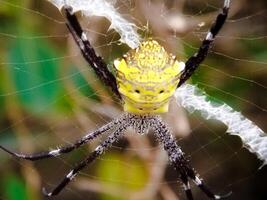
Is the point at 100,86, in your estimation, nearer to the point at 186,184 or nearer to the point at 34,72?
the point at 34,72

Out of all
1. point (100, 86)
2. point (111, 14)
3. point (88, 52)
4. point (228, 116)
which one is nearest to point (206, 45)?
point (88, 52)

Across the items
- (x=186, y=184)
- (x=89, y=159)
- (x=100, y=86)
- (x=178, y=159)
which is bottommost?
(x=186, y=184)

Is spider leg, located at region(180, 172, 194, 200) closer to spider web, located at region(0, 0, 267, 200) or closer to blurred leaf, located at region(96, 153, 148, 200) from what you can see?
spider web, located at region(0, 0, 267, 200)

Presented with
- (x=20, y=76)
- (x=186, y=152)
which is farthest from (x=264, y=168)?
(x=20, y=76)

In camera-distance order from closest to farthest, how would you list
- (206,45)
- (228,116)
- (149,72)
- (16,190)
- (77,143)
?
1. (149,72)
2. (206,45)
3. (77,143)
4. (16,190)
5. (228,116)

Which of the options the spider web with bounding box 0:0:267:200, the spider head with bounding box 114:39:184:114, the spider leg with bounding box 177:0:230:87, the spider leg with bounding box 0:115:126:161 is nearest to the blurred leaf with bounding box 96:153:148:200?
the spider web with bounding box 0:0:267:200

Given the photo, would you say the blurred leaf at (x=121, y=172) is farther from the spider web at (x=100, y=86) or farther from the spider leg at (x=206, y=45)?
the spider leg at (x=206, y=45)

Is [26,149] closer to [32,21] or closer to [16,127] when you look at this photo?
[16,127]
